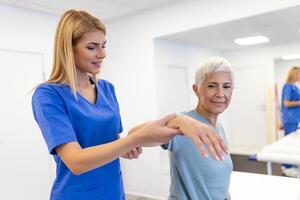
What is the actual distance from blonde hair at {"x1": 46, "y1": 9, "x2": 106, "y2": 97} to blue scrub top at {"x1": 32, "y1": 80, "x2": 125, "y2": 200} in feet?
0.12

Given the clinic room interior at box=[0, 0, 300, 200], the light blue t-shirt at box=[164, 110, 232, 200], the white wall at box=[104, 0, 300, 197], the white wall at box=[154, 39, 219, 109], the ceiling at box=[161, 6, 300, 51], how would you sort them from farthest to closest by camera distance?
the white wall at box=[154, 39, 219, 109], the white wall at box=[104, 0, 300, 197], the clinic room interior at box=[0, 0, 300, 200], the ceiling at box=[161, 6, 300, 51], the light blue t-shirt at box=[164, 110, 232, 200]

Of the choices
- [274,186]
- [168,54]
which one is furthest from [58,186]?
[168,54]

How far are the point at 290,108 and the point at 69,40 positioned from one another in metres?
2.70

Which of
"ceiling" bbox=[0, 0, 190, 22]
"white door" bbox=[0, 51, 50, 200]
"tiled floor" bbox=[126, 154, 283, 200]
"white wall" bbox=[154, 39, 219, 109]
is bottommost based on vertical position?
"tiled floor" bbox=[126, 154, 283, 200]

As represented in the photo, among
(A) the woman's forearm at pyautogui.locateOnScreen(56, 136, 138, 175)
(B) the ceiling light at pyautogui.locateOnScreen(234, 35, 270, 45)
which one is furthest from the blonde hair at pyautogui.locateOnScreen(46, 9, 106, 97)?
(B) the ceiling light at pyautogui.locateOnScreen(234, 35, 270, 45)

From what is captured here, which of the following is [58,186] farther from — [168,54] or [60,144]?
[168,54]

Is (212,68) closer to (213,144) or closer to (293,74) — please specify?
(213,144)

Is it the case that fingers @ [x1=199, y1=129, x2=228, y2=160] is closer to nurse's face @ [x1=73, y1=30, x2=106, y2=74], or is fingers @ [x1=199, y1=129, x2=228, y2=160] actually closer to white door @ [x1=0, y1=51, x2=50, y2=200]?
nurse's face @ [x1=73, y1=30, x2=106, y2=74]

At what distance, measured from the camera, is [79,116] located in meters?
0.85

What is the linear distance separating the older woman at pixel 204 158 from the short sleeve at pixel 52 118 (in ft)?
1.26

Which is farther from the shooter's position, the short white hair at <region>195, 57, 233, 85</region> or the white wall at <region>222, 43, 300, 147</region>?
the white wall at <region>222, 43, 300, 147</region>

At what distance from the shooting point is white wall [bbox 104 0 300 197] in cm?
319

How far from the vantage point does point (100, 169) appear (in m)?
0.93

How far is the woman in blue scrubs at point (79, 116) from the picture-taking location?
27.9 inches
